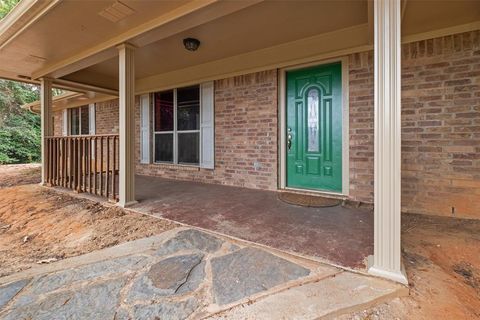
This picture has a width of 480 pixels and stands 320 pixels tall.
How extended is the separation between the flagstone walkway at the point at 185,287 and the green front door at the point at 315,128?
6.73 feet

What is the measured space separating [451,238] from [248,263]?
184cm

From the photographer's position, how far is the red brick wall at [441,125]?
8.67 feet

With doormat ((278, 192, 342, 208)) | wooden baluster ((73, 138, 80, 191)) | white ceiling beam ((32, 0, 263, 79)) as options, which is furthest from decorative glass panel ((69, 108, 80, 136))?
doormat ((278, 192, 342, 208))

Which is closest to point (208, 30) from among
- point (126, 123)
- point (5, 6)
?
point (126, 123)

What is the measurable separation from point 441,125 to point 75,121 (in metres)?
9.18

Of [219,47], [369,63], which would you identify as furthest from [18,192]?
[369,63]

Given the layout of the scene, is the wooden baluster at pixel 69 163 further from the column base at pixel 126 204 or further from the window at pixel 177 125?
the window at pixel 177 125

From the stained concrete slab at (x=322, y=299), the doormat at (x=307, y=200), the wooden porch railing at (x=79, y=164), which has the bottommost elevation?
the stained concrete slab at (x=322, y=299)

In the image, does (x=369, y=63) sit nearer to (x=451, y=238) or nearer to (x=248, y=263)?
(x=451, y=238)

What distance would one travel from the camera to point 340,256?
175 centimetres

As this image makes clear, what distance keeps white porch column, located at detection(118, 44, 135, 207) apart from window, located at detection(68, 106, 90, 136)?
506cm

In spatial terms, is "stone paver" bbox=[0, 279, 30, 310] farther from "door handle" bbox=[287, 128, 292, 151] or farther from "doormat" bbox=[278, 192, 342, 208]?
"door handle" bbox=[287, 128, 292, 151]

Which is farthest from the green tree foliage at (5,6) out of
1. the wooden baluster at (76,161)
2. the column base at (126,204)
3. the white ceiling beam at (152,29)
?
the column base at (126,204)

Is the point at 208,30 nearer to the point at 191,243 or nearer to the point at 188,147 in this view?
the point at 188,147
